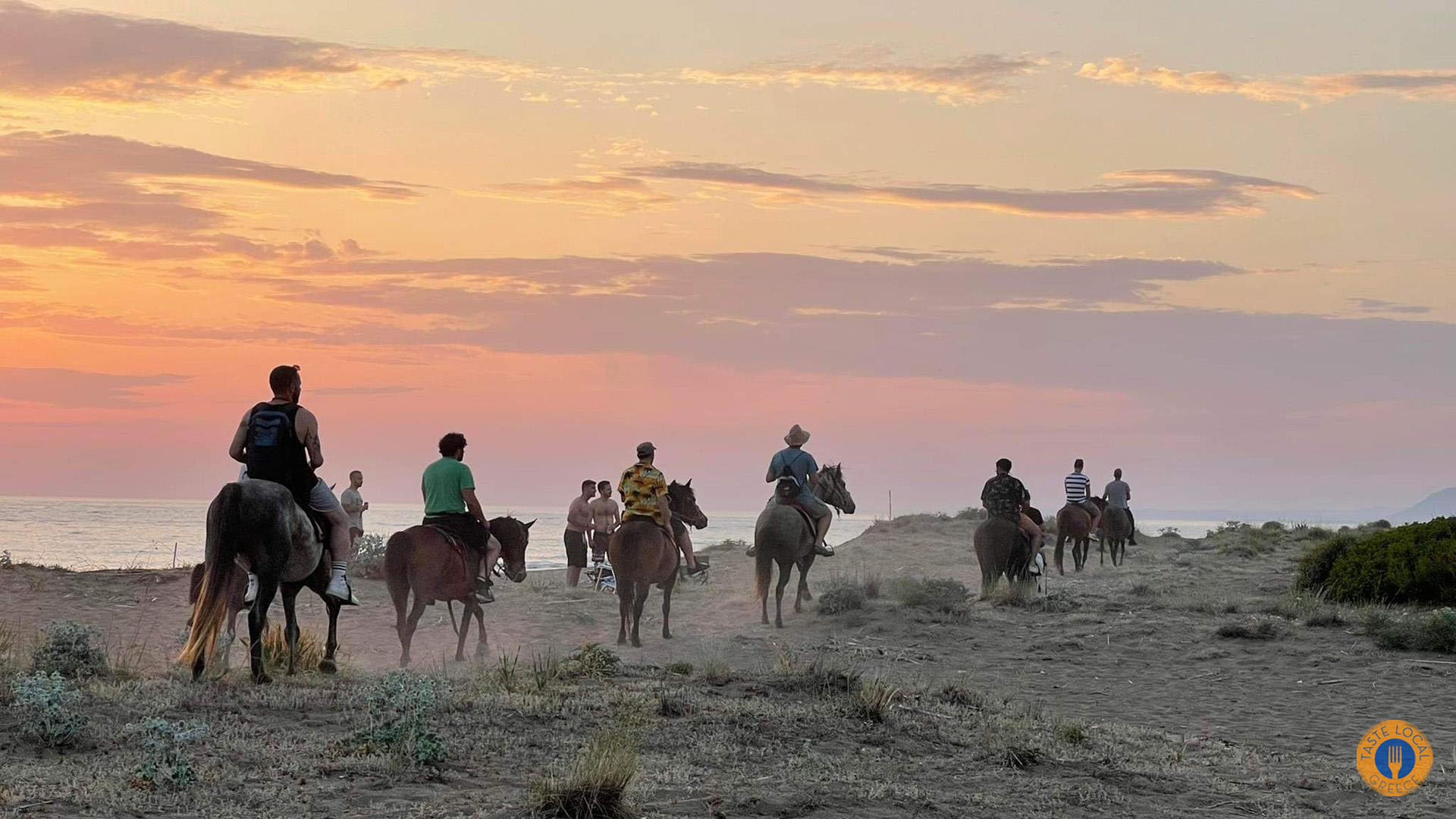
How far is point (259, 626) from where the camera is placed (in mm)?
11430

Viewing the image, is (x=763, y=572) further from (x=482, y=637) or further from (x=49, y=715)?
(x=49, y=715)

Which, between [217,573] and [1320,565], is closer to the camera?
[217,573]

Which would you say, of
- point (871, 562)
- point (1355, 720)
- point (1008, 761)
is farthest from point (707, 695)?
point (871, 562)

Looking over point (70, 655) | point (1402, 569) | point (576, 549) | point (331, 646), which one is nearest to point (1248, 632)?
point (1402, 569)

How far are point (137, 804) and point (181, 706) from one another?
8.76 ft

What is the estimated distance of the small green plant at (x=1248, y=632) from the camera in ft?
59.6

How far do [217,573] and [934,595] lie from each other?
1251 centimetres

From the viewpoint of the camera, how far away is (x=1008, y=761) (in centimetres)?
998

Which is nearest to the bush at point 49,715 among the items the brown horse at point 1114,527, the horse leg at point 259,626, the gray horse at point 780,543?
the horse leg at point 259,626

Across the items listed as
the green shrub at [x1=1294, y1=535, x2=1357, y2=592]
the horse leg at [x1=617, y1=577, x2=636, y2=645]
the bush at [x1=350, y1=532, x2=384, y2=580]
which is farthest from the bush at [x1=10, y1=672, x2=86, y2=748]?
the green shrub at [x1=1294, y1=535, x2=1357, y2=592]

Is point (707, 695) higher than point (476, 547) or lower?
lower

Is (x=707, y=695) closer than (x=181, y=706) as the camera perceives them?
No

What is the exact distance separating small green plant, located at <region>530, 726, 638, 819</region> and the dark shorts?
16.7 m

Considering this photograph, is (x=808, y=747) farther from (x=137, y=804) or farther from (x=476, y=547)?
(x=476, y=547)
